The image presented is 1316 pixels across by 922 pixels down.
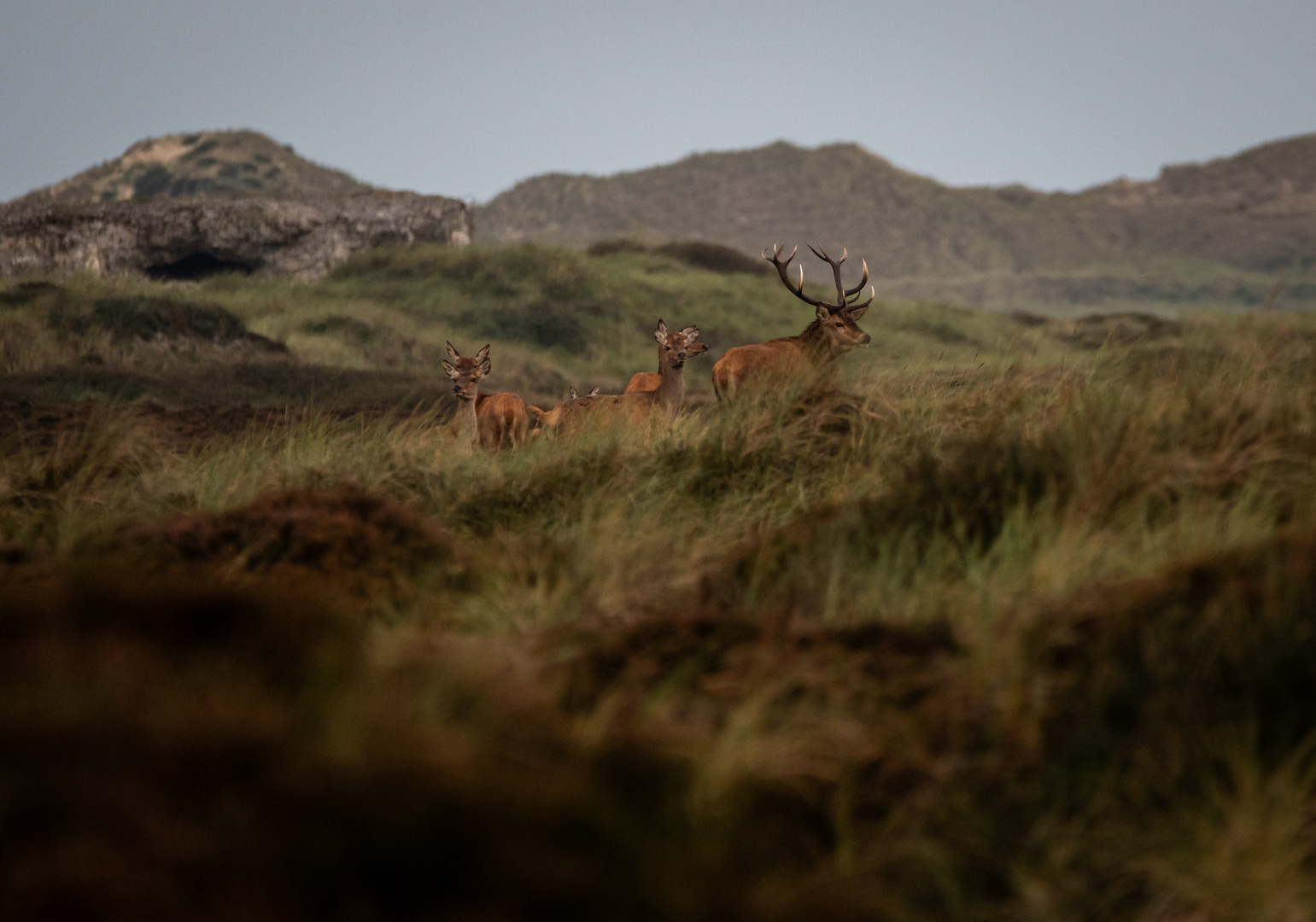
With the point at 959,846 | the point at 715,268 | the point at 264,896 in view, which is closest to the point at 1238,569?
the point at 959,846

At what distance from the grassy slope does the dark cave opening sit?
23.6m

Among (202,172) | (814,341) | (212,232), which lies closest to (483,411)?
(814,341)

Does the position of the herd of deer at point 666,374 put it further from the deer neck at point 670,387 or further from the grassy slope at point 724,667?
the grassy slope at point 724,667

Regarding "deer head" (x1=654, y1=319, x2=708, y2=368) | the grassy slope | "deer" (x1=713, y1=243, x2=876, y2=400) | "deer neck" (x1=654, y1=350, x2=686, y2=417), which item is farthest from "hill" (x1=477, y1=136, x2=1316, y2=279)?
the grassy slope

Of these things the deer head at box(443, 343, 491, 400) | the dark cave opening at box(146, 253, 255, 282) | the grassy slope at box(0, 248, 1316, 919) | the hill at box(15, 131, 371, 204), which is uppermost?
the hill at box(15, 131, 371, 204)

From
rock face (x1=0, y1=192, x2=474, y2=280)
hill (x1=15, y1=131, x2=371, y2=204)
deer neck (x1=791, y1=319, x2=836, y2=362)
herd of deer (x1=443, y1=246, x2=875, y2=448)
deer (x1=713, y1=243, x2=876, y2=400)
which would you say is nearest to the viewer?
herd of deer (x1=443, y1=246, x2=875, y2=448)

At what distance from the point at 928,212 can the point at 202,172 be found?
56.8 m

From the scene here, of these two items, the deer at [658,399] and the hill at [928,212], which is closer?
the deer at [658,399]

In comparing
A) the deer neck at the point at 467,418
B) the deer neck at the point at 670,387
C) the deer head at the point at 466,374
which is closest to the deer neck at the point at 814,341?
the deer neck at the point at 670,387

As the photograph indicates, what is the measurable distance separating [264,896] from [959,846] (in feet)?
5.27

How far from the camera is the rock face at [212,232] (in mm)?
25844

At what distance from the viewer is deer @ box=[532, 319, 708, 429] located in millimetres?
9094

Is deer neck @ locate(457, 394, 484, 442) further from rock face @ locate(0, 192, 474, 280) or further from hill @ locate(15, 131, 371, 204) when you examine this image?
hill @ locate(15, 131, 371, 204)

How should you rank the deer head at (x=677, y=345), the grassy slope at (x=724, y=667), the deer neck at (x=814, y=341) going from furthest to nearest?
the deer head at (x=677, y=345) → the deer neck at (x=814, y=341) → the grassy slope at (x=724, y=667)
